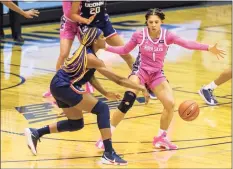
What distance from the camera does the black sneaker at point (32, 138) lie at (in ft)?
29.9

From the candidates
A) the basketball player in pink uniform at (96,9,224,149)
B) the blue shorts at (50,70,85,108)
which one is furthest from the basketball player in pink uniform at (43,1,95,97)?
the blue shorts at (50,70,85,108)

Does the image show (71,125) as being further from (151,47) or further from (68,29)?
(68,29)

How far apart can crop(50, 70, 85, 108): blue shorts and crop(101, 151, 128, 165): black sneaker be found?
2.33 ft

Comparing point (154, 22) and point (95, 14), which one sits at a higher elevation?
point (154, 22)

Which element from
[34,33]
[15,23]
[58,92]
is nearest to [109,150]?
[58,92]

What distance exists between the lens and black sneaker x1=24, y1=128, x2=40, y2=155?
912 centimetres

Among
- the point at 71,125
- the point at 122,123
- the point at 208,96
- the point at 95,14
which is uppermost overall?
the point at 95,14

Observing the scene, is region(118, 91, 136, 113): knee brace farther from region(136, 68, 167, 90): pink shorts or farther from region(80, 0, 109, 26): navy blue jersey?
region(80, 0, 109, 26): navy blue jersey

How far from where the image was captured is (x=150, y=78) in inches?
380

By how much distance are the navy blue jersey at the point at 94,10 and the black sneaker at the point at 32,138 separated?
9.13 ft

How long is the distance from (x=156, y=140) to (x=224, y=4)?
14.4 meters

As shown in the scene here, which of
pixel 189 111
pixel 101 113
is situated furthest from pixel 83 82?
pixel 189 111

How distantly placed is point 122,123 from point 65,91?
6.97 ft

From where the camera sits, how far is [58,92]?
876 cm
